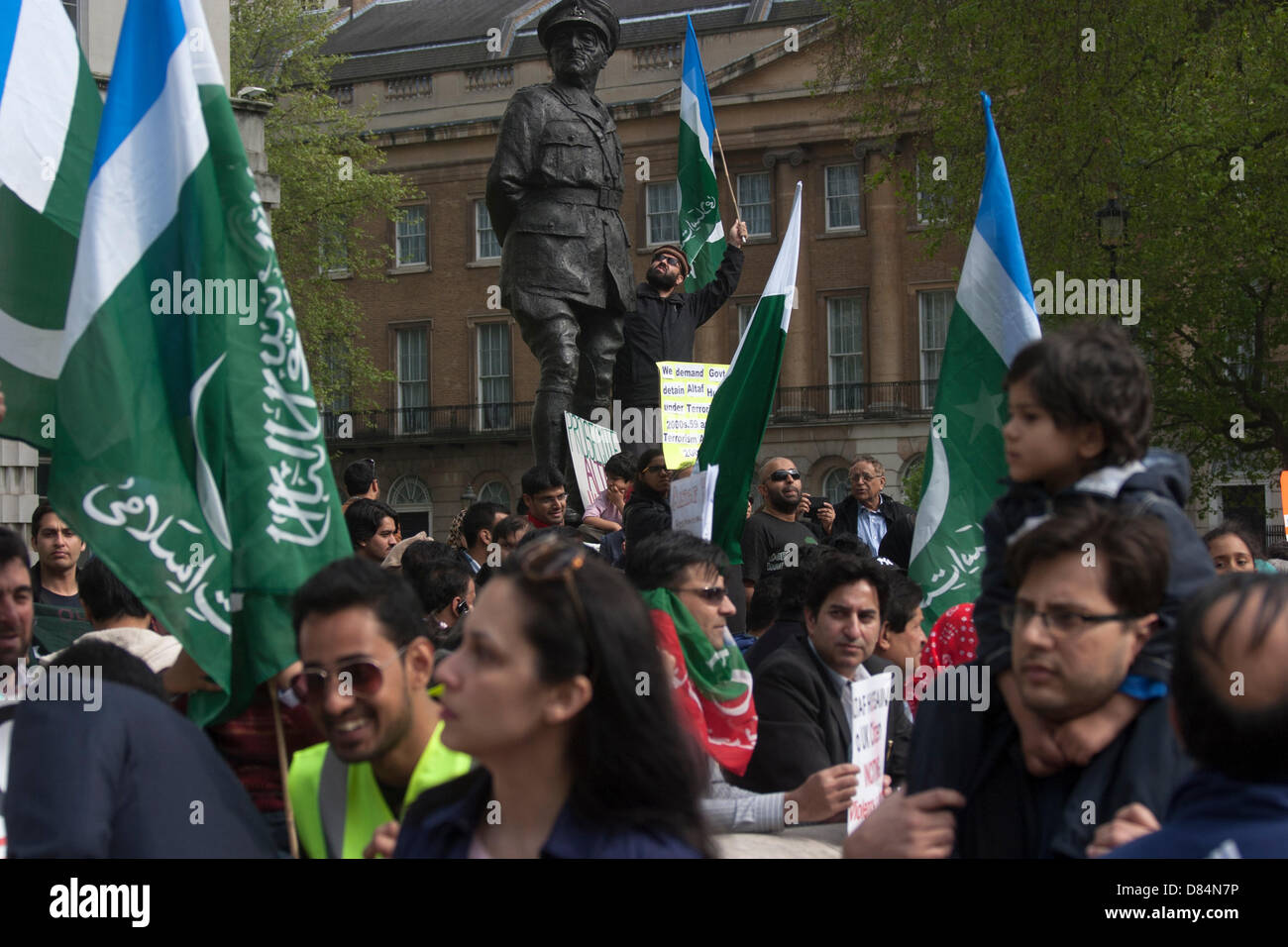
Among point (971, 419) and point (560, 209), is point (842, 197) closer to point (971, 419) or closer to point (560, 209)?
point (560, 209)

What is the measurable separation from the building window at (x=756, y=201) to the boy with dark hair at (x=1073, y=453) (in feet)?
131

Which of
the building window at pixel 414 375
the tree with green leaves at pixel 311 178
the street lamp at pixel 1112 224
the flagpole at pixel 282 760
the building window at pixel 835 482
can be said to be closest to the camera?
the flagpole at pixel 282 760

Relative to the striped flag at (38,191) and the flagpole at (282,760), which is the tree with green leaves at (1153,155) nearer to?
the striped flag at (38,191)

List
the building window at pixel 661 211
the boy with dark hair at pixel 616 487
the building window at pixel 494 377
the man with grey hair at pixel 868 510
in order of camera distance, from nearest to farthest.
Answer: the boy with dark hair at pixel 616 487 → the man with grey hair at pixel 868 510 → the building window at pixel 661 211 → the building window at pixel 494 377

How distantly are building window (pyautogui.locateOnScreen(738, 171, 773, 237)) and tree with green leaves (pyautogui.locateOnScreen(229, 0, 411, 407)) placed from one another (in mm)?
9592

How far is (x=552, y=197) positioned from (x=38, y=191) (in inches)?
190

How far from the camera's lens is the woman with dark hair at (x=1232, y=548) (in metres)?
7.63

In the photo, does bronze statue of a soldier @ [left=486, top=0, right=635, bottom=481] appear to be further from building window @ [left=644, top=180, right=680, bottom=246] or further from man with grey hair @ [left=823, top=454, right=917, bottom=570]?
building window @ [left=644, top=180, right=680, bottom=246]

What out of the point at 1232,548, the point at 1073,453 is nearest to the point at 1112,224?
the point at 1232,548

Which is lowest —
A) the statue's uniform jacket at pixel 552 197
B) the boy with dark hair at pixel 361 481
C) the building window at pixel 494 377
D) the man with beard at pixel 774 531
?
the man with beard at pixel 774 531

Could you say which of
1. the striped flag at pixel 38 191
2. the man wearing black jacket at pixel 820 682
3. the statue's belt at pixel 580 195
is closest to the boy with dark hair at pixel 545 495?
the statue's belt at pixel 580 195

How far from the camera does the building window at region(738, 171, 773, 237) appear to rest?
42812 millimetres
